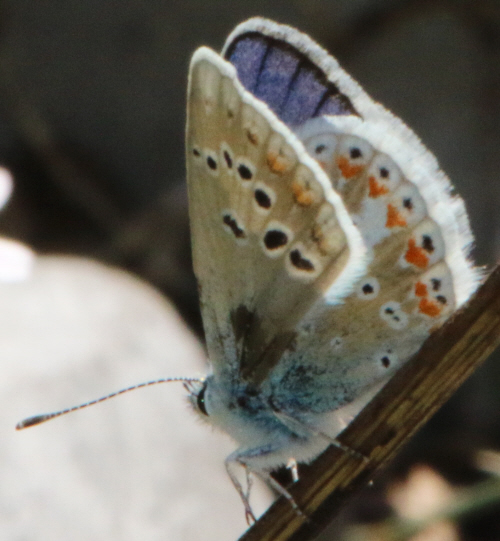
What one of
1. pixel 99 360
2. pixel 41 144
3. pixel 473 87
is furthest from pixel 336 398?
pixel 41 144

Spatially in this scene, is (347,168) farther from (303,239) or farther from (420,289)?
(420,289)

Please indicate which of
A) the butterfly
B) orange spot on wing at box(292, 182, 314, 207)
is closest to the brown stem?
the butterfly

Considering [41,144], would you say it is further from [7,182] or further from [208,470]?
[208,470]

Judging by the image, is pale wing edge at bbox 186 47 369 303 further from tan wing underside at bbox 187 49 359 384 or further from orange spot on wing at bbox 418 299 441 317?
orange spot on wing at bbox 418 299 441 317

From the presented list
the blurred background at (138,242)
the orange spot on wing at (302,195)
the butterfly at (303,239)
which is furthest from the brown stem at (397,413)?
the blurred background at (138,242)

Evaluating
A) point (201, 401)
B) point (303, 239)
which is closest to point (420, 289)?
point (303, 239)

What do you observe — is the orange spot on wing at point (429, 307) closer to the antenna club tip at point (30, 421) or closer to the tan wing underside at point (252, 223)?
the tan wing underside at point (252, 223)
